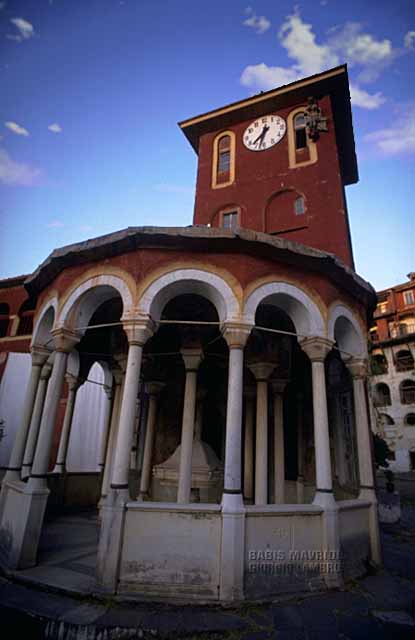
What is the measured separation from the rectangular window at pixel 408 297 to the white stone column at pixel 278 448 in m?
31.2

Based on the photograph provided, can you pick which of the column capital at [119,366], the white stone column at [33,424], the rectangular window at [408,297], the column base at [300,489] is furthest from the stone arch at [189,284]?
the rectangular window at [408,297]

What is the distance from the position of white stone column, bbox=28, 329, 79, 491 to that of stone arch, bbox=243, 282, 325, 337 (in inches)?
146

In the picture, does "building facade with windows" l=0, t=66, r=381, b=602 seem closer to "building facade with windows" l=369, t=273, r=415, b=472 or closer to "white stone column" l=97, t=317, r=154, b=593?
"white stone column" l=97, t=317, r=154, b=593

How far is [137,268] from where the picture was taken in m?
6.80

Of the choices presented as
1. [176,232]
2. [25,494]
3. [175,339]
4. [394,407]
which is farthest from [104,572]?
[394,407]

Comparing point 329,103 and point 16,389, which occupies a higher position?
point 329,103

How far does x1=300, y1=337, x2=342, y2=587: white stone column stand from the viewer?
5.85 metres

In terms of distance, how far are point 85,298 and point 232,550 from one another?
5052mm

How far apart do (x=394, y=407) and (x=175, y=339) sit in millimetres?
29884

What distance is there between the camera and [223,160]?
47.2 feet

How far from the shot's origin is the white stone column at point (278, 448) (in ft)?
30.4

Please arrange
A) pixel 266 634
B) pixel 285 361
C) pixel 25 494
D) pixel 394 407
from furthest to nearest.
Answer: pixel 394 407 → pixel 285 361 → pixel 25 494 → pixel 266 634

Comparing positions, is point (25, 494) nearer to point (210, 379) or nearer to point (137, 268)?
point (137, 268)

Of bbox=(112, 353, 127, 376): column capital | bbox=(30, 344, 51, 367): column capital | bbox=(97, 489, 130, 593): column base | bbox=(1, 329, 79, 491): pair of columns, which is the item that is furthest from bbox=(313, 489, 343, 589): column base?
bbox=(30, 344, 51, 367): column capital
